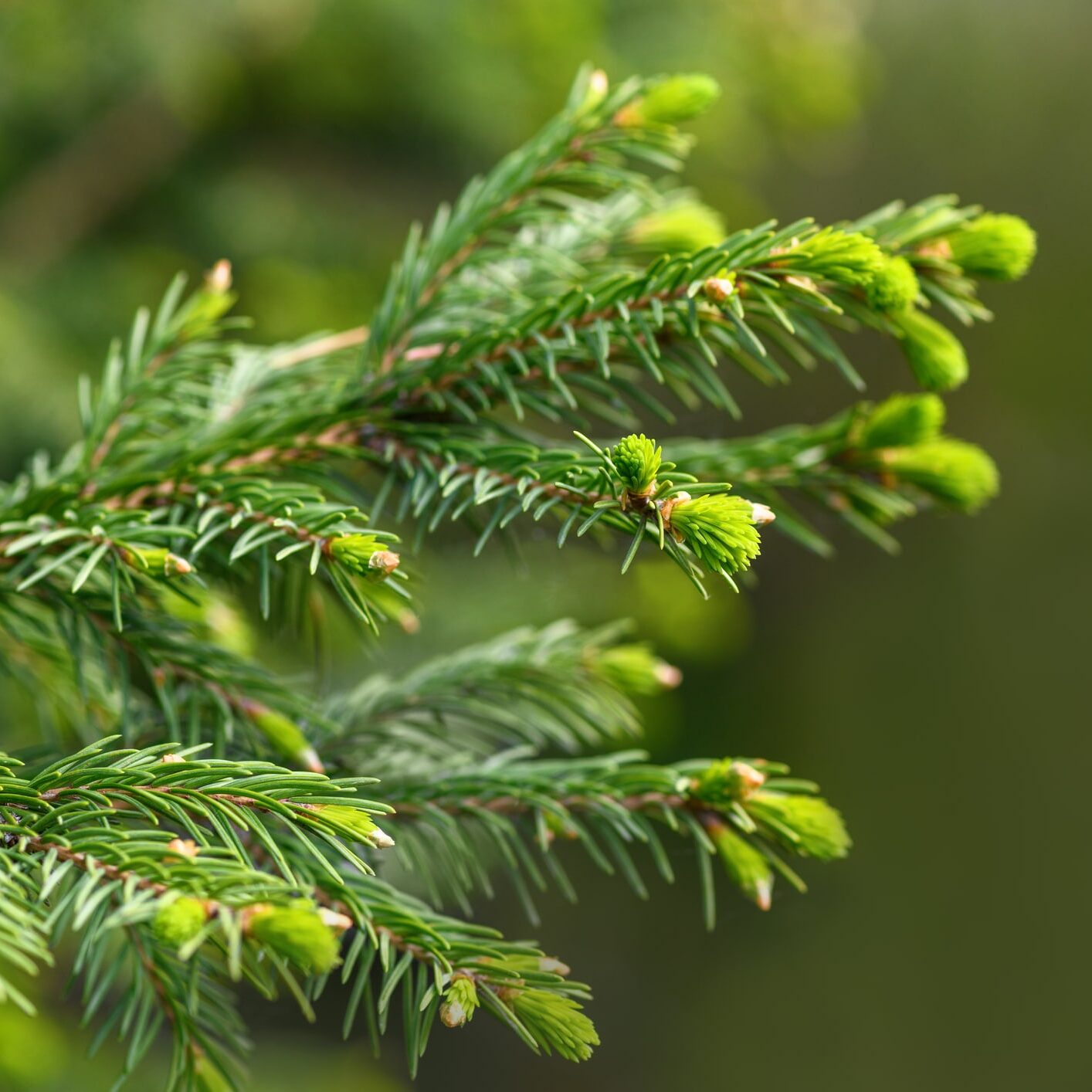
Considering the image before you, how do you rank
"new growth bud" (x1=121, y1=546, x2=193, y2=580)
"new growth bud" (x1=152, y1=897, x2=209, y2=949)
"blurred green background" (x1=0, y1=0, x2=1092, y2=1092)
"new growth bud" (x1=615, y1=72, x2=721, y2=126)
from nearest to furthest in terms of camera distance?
"new growth bud" (x1=152, y1=897, x2=209, y2=949), "new growth bud" (x1=121, y1=546, x2=193, y2=580), "new growth bud" (x1=615, y1=72, x2=721, y2=126), "blurred green background" (x1=0, y1=0, x2=1092, y2=1092)

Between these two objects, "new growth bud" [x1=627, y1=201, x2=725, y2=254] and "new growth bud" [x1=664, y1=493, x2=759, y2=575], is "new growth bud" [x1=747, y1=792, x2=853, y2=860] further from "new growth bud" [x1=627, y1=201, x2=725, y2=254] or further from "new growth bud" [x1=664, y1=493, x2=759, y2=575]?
"new growth bud" [x1=627, y1=201, x2=725, y2=254]

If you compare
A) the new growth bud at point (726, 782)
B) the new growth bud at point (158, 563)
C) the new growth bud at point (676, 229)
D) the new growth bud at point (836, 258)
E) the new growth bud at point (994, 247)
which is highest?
the new growth bud at point (994, 247)

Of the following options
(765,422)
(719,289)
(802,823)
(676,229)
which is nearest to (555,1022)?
(802,823)

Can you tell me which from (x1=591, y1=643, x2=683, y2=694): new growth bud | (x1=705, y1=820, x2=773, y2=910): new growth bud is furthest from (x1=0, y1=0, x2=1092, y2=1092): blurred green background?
(x1=705, y1=820, x2=773, y2=910): new growth bud

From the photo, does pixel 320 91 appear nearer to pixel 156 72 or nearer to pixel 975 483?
pixel 156 72

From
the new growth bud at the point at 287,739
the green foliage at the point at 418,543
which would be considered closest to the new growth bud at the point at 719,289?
the green foliage at the point at 418,543

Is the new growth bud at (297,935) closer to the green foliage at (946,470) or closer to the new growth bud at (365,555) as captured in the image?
the new growth bud at (365,555)

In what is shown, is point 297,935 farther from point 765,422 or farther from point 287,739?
point 765,422
